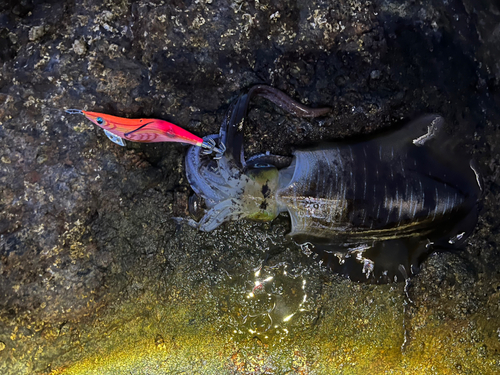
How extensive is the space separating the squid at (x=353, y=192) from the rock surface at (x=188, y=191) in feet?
0.51

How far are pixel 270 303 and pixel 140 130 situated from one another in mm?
2454

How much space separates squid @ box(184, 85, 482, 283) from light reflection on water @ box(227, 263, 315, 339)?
45 centimetres

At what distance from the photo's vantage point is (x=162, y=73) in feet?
11.8

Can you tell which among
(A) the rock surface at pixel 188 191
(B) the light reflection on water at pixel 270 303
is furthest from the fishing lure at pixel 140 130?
(B) the light reflection on water at pixel 270 303

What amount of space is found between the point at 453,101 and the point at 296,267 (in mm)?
2707

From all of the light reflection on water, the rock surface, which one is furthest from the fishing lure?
the light reflection on water

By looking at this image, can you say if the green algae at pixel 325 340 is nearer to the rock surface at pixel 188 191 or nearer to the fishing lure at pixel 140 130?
the rock surface at pixel 188 191

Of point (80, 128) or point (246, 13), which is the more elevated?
point (246, 13)

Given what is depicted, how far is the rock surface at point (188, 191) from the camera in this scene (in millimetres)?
3500

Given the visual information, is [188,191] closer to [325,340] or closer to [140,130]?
[140,130]

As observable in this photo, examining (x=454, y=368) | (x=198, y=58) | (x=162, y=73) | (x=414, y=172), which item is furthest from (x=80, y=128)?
(x=454, y=368)

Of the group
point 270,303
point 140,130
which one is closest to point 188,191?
point 140,130

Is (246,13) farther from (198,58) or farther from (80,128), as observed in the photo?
(80,128)

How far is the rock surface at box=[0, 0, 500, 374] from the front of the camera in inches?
138
